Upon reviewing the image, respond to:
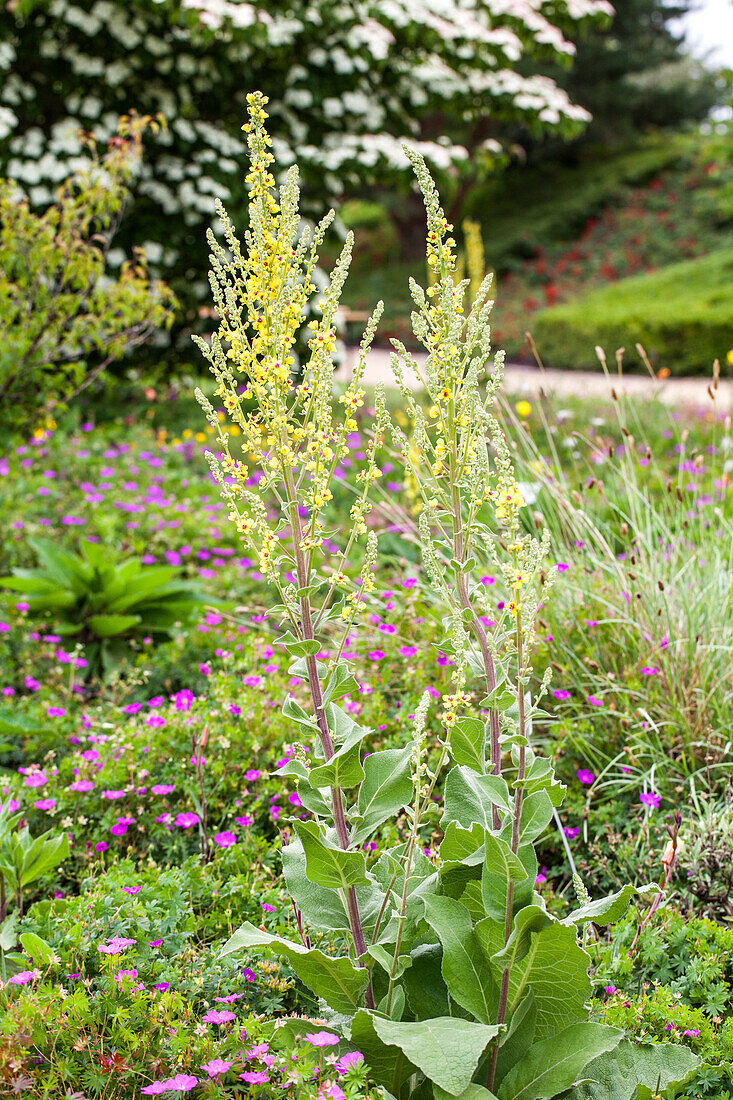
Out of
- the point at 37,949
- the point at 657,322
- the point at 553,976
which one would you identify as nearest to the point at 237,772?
the point at 37,949

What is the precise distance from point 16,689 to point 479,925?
2.51m

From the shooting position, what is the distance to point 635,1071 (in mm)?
1517

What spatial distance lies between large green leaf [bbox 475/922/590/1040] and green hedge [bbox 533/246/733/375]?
1146cm

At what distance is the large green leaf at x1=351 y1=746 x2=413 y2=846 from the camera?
152 cm

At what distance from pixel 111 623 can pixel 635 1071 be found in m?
2.53

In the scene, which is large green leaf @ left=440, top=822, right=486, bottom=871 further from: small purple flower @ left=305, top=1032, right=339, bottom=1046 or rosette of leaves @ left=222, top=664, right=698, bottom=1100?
small purple flower @ left=305, top=1032, right=339, bottom=1046

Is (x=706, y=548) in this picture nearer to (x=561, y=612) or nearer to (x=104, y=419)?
(x=561, y=612)

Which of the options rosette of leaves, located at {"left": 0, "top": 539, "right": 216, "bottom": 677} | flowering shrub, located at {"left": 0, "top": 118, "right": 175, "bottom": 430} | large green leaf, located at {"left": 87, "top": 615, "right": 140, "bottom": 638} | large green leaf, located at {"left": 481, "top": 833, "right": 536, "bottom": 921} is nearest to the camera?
large green leaf, located at {"left": 481, "top": 833, "right": 536, "bottom": 921}

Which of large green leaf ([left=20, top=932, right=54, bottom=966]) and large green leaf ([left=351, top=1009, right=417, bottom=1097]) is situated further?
large green leaf ([left=20, top=932, right=54, bottom=966])

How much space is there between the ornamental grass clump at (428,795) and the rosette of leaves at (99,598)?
2179 millimetres

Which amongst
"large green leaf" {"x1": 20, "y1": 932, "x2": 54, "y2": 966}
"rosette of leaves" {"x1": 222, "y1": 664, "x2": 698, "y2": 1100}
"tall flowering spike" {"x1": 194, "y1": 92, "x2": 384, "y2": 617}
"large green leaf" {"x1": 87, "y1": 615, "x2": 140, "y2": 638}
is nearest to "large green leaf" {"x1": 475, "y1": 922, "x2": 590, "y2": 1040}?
"rosette of leaves" {"x1": 222, "y1": 664, "x2": 698, "y2": 1100}

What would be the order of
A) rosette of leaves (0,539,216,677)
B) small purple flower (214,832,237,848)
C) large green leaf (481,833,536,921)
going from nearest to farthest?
1. large green leaf (481,833,536,921)
2. small purple flower (214,832,237,848)
3. rosette of leaves (0,539,216,677)

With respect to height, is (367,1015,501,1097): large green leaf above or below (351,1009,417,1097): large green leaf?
above

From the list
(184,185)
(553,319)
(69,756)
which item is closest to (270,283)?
(69,756)
